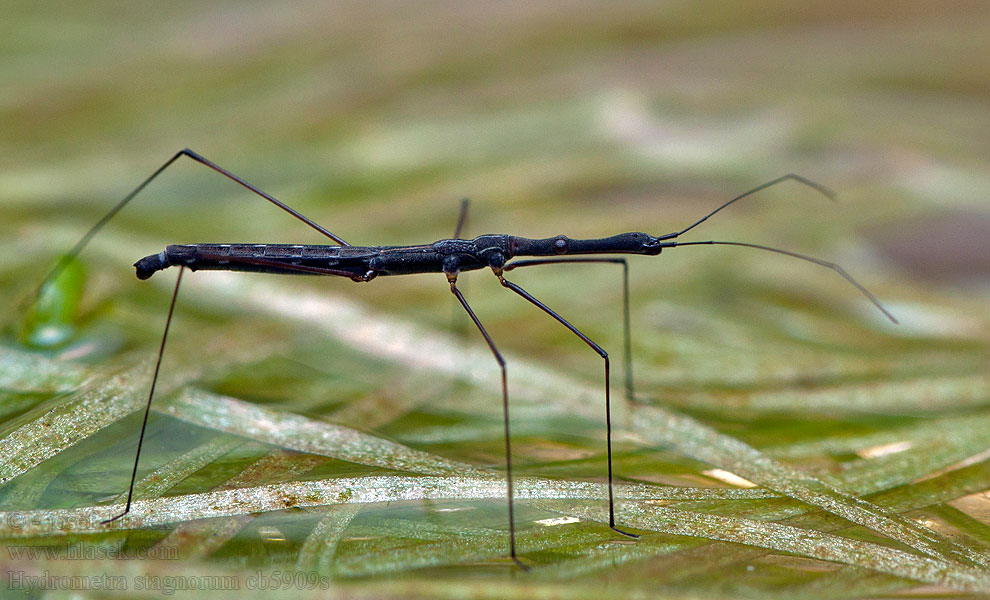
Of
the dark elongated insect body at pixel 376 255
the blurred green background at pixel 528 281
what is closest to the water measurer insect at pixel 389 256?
the dark elongated insect body at pixel 376 255

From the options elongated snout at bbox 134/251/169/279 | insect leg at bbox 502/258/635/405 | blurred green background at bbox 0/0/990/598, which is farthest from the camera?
insect leg at bbox 502/258/635/405

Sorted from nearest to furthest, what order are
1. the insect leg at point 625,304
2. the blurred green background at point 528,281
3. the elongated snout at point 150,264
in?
the blurred green background at point 528,281
the elongated snout at point 150,264
the insect leg at point 625,304

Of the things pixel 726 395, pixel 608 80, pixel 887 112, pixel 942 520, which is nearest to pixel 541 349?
pixel 726 395

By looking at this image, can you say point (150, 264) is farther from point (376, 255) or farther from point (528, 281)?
point (528, 281)

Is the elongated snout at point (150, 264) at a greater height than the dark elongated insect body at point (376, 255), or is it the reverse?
the dark elongated insect body at point (376, 255)

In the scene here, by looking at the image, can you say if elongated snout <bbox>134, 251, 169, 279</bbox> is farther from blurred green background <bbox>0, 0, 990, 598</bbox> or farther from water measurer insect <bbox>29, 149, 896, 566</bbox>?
blurred green background <bbox>0, 0, 990, 598</bbox>

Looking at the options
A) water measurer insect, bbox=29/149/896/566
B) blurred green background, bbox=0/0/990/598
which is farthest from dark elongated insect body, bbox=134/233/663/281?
blurred green background, bbox=0/0/990/598

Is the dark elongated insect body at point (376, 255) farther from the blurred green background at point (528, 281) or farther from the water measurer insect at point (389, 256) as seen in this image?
the blurred green background at point (528, 281)

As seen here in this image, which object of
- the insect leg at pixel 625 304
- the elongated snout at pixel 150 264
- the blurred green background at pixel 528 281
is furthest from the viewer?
the insect leg at pixel 625 304

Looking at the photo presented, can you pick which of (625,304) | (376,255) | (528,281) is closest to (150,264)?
(376,255)
